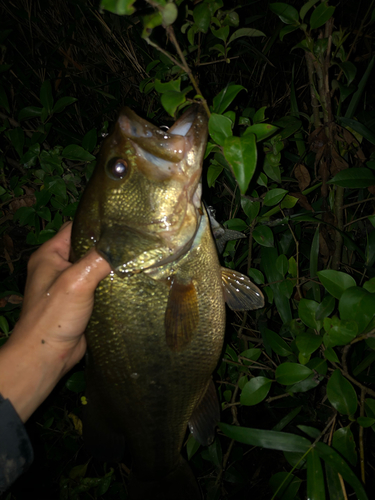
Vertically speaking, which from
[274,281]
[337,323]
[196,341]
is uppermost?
[337,323]

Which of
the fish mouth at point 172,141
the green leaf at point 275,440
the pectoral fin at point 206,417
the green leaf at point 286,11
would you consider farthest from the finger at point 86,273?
the green leaf at point 286,11

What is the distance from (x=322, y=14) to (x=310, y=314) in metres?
1.21

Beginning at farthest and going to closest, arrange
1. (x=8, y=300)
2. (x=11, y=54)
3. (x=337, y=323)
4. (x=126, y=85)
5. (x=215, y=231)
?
1. (x=11, y=54)
2. (x=126, y=85)
3. (x=8, y=300)
4. (x=215, y=231)
5. (x=337, y=323)

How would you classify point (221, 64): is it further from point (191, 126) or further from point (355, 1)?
point (191, 126)

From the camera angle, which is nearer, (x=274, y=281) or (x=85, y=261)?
(x=85, y=261)

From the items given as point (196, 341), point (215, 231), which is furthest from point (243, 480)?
point (215, 231)

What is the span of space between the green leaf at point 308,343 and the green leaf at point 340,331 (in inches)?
2.1

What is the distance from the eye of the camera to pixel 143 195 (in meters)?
1.35

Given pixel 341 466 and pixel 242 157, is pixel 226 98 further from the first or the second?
pixel 341 466

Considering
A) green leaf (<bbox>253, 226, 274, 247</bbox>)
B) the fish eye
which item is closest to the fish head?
the fish eye

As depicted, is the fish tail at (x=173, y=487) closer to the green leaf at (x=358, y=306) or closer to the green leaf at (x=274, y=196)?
the green leaf at (x=358, y=306)

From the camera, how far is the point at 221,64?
248 centimetres

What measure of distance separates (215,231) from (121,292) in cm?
54

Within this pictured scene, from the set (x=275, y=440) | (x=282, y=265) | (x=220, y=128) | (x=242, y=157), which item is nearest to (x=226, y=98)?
(x=220, y=128)
